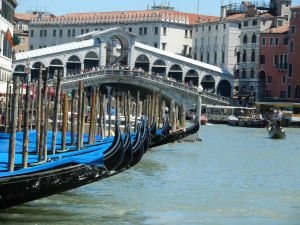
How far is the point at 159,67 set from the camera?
4841 centimetres

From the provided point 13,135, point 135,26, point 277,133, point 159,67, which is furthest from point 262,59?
point 13,135

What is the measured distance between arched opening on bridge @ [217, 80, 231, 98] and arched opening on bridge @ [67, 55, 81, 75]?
26.1 feet

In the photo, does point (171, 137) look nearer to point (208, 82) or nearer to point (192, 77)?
point (192, 77)

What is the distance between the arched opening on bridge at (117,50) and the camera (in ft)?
156

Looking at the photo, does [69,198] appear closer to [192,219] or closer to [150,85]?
[192,219]

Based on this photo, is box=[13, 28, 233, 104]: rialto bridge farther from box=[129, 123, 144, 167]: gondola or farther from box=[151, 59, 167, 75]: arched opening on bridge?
box=[129, 123, 144, 167]: gondola

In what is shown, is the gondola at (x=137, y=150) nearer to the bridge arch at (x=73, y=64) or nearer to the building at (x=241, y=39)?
the bridge arch at (x=73, y=64)

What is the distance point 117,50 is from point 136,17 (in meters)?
5.78

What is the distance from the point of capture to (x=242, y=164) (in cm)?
1902

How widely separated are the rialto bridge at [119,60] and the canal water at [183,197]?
87.8ft

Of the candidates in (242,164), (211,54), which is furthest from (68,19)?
(242,164)

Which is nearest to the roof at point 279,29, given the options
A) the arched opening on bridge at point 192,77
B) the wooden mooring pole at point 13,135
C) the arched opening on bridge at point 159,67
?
the arched opening on bridge at point 192,77

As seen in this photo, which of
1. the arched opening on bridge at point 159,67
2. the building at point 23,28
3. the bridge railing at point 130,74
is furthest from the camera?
the building at point 23,28

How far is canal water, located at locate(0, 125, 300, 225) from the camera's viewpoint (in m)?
11.1
